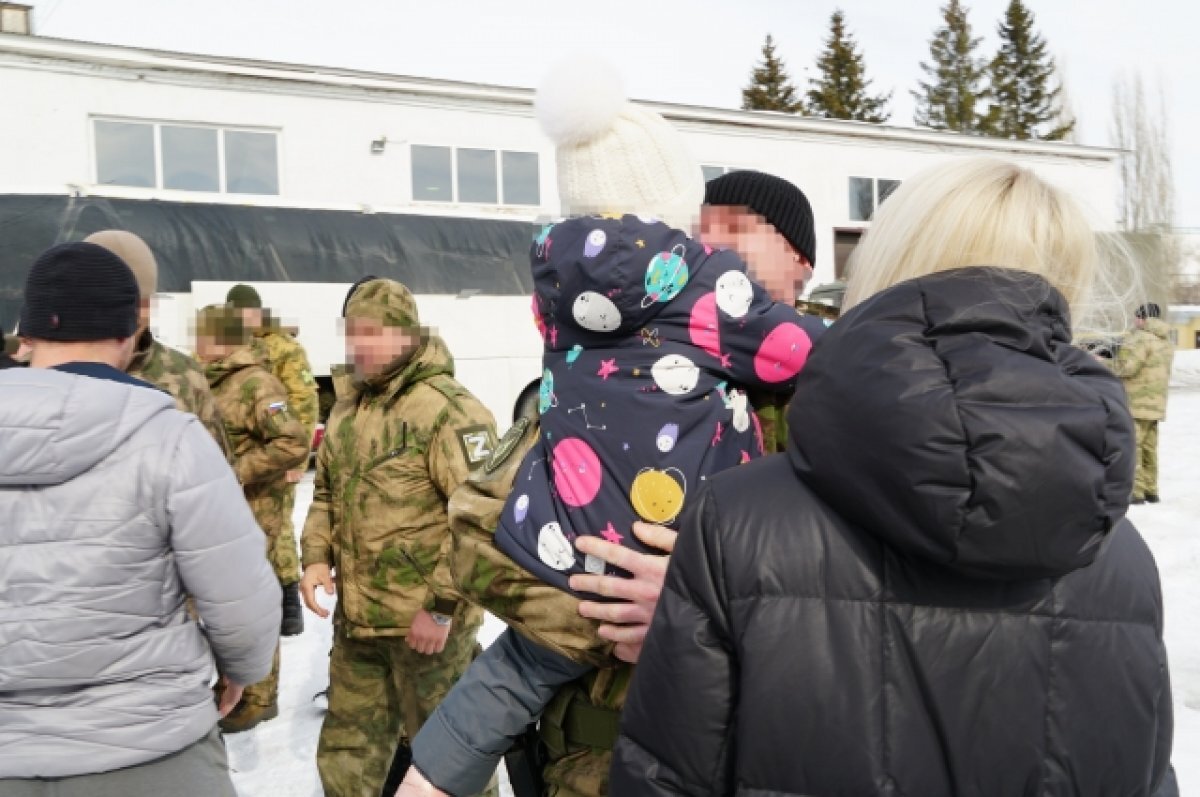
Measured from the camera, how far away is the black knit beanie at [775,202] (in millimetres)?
1928

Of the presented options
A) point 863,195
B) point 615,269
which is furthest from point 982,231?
point 863,195

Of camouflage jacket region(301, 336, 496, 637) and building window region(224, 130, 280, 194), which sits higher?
building window region(224, 130, 280, 194)

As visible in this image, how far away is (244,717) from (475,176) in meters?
11.2

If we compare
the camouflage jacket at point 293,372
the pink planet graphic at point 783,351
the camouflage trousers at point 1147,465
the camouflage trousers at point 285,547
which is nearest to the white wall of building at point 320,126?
the camouflage trousers at point 1147,465

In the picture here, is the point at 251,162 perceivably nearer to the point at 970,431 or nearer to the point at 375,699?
the point at 375,699

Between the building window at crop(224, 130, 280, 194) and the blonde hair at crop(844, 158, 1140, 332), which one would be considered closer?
the blonde hair at crop(844, 158, 1140, 332)

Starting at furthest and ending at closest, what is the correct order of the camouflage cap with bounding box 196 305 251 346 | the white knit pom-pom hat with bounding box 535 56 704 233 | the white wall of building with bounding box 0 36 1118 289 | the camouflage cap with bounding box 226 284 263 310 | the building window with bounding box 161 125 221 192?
the building window with bounding box 161 125 221 192, the white wall of building with bounding box 0 36 1118 289, the camouflage cap with bounding box 226 284 263 310, the camouflage cap with bounding box 196 305 251 346, the white knit pom-pom hat with bounding box 535 56 704 233

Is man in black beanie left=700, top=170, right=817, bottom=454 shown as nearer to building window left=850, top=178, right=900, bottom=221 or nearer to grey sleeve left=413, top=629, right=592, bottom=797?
grey sleeve left=413, top=629, right=592, bottom=797

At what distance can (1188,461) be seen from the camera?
13344 mm

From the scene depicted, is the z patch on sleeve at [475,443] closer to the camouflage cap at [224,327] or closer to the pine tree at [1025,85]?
the camouflage cap at [224,327]

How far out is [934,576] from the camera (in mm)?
1129

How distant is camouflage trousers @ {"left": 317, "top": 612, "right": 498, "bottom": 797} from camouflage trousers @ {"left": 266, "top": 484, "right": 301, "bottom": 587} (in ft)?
7.31

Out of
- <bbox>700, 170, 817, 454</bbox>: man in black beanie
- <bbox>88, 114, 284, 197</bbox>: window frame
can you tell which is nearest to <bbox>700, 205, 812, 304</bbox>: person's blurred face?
<bbox>700, 170, 817, 454</bbox>: man in black beanie

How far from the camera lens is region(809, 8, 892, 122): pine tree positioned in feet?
122
